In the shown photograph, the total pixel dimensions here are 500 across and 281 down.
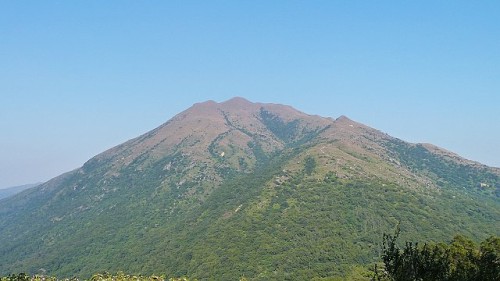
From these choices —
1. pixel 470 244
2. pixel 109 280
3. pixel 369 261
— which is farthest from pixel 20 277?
pixel 369 261

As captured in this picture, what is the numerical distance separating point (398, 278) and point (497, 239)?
6677 cm

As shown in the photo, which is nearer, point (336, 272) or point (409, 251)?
point (409, 251)

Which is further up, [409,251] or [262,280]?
[409,251]

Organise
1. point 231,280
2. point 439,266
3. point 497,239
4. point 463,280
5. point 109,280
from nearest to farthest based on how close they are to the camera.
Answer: point 109,280, point 439,266, point 463,280, point 497,239, point 231,280

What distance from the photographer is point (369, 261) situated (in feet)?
651

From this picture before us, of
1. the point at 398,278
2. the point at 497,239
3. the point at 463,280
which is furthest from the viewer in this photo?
the point at 497,239

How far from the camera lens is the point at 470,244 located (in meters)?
91.4

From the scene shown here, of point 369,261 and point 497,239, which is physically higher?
point 497,239

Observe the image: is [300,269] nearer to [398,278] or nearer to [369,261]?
[369,261]

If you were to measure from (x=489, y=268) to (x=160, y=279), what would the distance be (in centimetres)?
3718

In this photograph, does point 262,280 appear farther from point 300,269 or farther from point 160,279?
point 160,279

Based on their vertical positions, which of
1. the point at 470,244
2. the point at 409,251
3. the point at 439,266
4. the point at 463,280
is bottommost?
the point at 470,244

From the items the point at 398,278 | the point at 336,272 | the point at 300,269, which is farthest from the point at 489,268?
the point at 300,269

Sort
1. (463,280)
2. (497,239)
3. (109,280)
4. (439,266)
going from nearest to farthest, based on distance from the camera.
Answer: (109,280) < (439,266) < (463,280) < (497,239)
